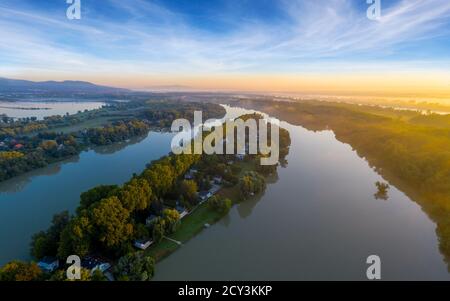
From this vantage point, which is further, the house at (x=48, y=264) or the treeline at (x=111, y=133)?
the treeline at (x=111, y=133)

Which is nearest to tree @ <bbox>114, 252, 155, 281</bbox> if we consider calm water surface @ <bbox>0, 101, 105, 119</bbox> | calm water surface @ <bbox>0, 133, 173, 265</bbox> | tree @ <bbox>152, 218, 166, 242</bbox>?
tree @ <bbox>152, 218, 166, 242</bbox>

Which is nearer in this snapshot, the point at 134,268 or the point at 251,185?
the point at 134,268

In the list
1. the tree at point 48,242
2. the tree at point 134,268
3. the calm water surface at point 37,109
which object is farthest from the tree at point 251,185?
the calm water surface at point 37,109

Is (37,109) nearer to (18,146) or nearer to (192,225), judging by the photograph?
(18,146)

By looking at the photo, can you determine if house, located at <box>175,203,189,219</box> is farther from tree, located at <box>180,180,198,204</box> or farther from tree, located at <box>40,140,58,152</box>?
tree, located at <box>40,140,58,152</box>

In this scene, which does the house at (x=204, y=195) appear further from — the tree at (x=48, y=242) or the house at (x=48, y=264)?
the house at (x=48, y=264)

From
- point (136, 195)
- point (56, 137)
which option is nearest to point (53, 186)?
point (136, 195)
